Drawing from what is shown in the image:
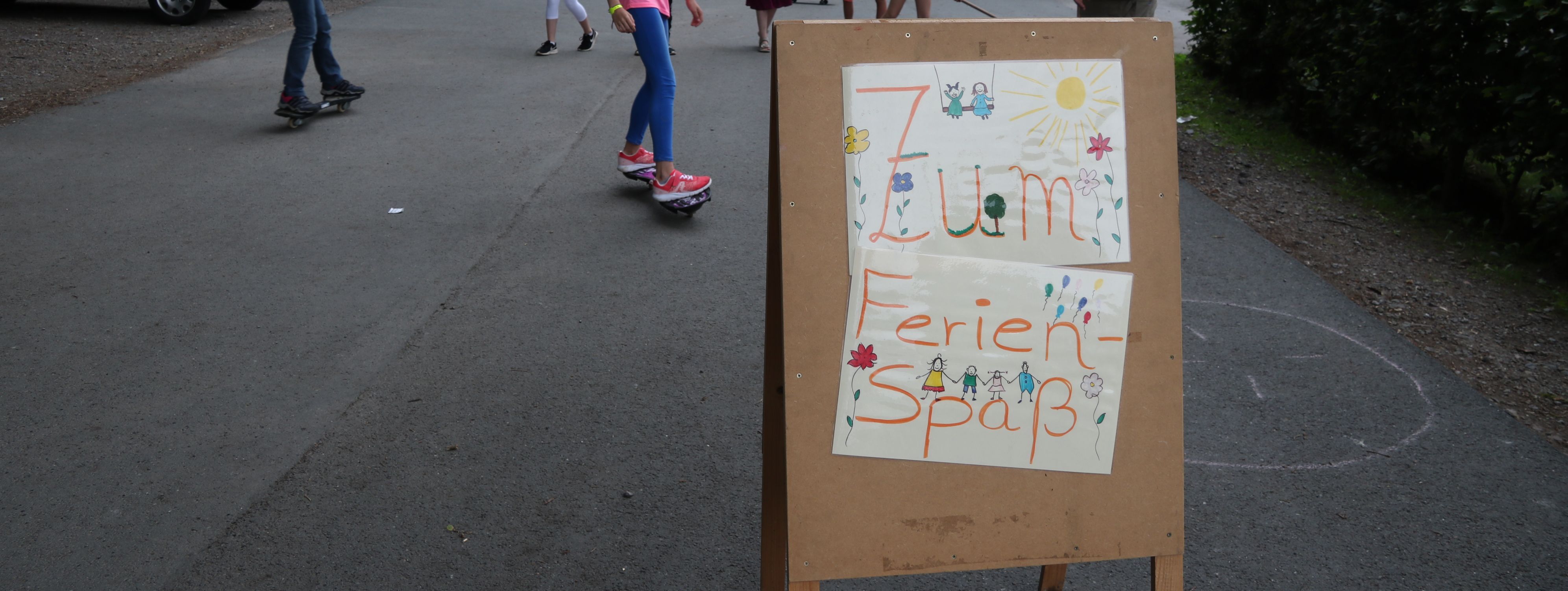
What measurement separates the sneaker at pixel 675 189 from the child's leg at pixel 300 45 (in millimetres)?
3075

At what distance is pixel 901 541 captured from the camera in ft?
7.32

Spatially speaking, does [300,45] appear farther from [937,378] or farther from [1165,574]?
[1165,574]

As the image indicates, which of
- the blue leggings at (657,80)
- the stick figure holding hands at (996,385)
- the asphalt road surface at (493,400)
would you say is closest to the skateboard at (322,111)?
the asphalt road surface at (493,400)

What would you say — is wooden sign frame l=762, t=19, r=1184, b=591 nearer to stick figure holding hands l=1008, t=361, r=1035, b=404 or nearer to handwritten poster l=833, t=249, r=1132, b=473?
handwritten poster l=833, t=249, r=1132, b=473

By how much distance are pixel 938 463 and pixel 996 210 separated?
0.55 m

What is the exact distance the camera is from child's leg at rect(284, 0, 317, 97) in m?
7.12

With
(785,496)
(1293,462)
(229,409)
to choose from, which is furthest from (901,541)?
(229,409)

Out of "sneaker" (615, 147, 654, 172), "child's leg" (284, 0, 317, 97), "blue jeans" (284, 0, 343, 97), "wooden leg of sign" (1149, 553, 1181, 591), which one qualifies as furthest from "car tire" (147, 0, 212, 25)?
"wooden leg of sign" (1149, 553, 1181, 591)

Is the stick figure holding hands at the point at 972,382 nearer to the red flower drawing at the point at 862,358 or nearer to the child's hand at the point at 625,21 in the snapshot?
the red flower drawing at the point at 862,358

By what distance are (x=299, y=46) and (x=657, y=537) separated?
5517mm

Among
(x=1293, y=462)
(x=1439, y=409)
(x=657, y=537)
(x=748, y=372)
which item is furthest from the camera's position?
(x=748, y=372)

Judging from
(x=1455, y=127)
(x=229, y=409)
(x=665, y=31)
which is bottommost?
(x=229, y=409)

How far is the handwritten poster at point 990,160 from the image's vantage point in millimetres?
2197

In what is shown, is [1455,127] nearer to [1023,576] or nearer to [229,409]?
[1023,576]
